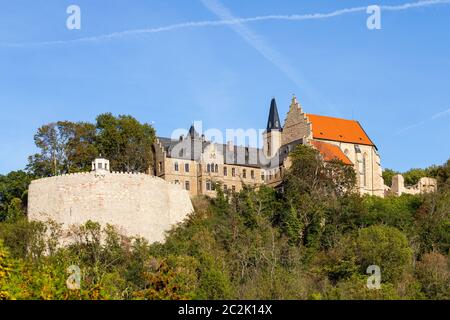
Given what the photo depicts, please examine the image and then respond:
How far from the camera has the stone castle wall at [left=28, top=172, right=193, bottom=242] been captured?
5312 cm

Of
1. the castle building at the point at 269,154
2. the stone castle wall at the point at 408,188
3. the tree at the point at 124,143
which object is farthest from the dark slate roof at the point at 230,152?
the stone castle wall at the point at 408,188

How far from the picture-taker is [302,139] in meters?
73.1

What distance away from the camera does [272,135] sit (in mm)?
76688

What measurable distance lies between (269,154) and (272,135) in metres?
1.72

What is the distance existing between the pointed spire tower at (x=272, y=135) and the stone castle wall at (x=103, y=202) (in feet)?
72.7

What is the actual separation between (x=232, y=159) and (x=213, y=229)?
17781 mm

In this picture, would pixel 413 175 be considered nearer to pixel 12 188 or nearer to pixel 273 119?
pixel 273 119

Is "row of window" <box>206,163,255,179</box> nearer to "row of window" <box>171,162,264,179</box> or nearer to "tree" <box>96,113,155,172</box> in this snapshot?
"row of window" <box>171,162,264,179</box>

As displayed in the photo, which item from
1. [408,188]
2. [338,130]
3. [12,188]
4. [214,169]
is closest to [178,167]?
[214,169]

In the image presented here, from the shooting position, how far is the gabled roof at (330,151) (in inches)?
2709

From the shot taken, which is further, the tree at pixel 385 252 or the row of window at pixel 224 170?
the row of window at pixel 224 170

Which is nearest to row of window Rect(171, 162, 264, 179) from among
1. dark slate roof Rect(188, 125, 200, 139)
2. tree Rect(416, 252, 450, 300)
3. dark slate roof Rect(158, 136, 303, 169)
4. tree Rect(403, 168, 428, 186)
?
dark slate roof Rect(158, 136, 303, 169)

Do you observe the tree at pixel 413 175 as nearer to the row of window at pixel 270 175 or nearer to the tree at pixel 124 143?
the row of window at pixel 270 175

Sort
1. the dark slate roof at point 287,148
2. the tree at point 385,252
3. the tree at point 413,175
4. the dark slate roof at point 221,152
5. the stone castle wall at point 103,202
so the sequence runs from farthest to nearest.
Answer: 1. the tree at point 413,175
2. the dark slate roof at point 287,148
3. the dark slate roof at point 221,152
4. the stone castle wall at point 103,202
5. the tree at point 385,252
